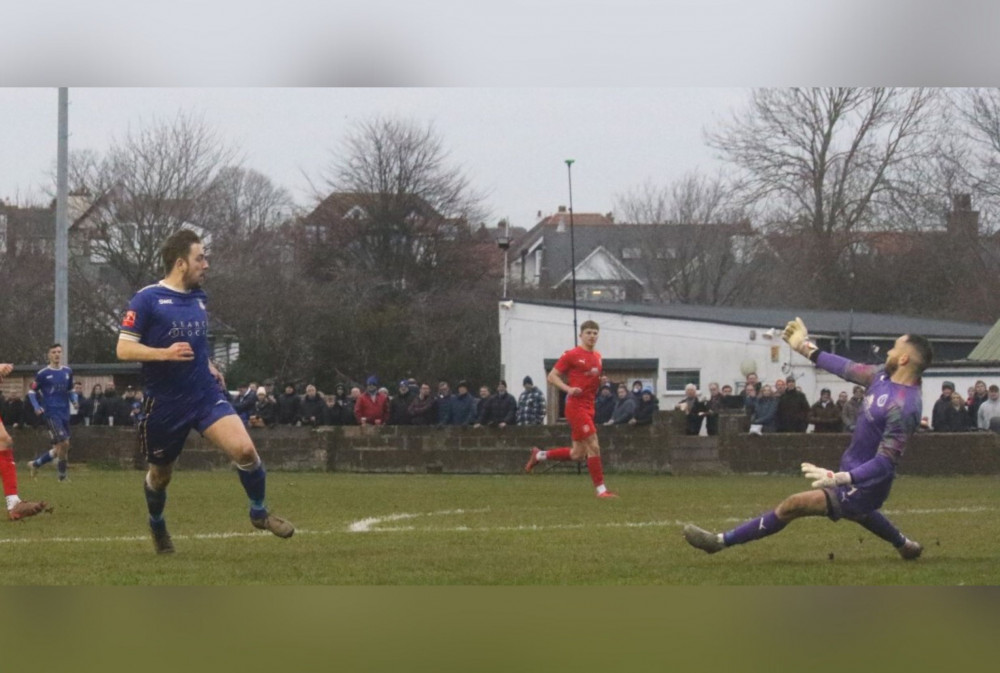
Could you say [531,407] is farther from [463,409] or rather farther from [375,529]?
[375,529]

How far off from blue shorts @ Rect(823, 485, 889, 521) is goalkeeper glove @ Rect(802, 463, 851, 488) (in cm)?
33

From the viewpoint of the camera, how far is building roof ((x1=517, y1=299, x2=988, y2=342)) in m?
44.8

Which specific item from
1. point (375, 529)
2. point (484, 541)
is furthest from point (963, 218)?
point (484, 541)

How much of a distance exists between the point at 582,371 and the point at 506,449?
34.1 feet

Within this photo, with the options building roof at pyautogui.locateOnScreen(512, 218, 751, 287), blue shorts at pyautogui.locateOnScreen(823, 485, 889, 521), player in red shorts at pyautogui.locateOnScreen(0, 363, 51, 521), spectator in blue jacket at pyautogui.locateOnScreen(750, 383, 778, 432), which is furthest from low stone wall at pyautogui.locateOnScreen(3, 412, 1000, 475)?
building roof at pyautogui.locateOnScreen(512, 218, 751, 287)

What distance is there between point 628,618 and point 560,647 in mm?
908

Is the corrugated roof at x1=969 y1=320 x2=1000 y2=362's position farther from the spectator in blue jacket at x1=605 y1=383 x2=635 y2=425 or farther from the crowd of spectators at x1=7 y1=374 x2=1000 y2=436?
the spectator in blue jacket at x1=605 y1=383 x2=635 y2=425

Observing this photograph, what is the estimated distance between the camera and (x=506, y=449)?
29.7 metres

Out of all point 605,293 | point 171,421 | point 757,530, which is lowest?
point 757,530

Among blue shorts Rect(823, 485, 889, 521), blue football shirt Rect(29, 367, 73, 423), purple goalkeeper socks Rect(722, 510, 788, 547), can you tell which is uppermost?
blue football shirt Rect(29, 367, 73, 423)

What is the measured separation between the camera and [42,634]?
24.4 ft

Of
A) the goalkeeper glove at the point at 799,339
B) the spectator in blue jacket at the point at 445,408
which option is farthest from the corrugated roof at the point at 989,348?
the goalkeeper glove at the point at 799,339

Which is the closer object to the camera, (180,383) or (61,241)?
(180,383)

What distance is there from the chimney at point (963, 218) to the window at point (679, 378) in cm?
1092
